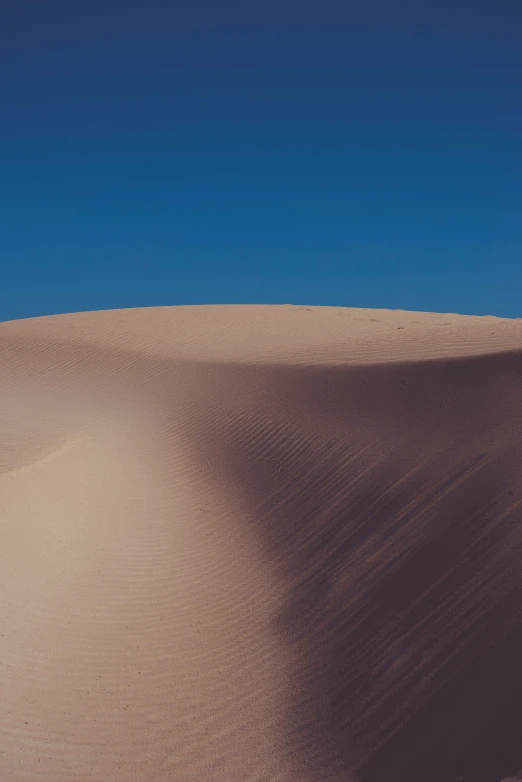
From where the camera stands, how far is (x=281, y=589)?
7266mm

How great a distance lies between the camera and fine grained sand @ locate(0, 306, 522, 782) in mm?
4859

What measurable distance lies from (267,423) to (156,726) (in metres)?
7.59

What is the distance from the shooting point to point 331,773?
4.72 m

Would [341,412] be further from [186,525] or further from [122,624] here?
[122,624]

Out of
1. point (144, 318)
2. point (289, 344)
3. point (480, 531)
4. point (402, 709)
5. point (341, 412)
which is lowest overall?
point (402, 709)

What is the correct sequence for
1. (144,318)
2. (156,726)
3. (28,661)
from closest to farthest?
(156,726), (28,661), (144,318)

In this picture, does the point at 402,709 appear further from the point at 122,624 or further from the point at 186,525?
the point at 186,525

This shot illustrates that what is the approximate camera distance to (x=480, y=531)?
606cm

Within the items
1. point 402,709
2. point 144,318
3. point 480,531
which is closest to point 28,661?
point 402,709

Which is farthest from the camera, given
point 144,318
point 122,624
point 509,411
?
point 144,318

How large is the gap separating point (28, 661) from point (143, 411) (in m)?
10.2

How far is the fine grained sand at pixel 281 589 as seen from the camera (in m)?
4.86

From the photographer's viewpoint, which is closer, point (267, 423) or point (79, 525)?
point (79, 525)

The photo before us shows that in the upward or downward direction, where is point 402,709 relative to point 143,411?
downward
